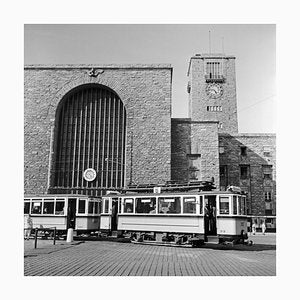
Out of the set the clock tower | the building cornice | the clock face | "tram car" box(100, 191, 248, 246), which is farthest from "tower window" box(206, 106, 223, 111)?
"tram car" box(100, 191, 248, 246)

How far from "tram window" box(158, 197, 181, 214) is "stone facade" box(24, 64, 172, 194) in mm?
8458

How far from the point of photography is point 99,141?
84.4 ft

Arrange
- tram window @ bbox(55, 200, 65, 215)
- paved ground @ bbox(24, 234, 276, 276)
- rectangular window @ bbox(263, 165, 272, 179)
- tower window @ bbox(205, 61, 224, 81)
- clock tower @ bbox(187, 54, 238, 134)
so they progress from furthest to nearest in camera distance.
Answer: tower window @ bbox(205, 61, 224, 81) → clock tower @ bbox(187, 54, 238, 134) → rectangular window @ bbox(263, 165, 272, 179) → tram window @ bbox(55, 200, 65, 215) → paved ground @ bbox(24, 234, 276, 276)

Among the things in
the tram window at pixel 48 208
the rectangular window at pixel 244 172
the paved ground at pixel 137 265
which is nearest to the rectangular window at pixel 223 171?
the rectangular window at pixel 244 172

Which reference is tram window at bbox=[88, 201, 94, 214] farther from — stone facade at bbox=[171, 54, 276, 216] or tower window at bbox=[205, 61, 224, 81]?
tower window at bbox=[205, 61, 224, 81]

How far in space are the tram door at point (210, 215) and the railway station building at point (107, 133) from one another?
9.46 m

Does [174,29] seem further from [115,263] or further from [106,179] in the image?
[106,179]

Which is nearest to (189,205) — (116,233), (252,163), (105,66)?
(116,233)

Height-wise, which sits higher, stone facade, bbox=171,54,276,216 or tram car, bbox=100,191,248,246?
stone facade, bbox=171,54,276,216

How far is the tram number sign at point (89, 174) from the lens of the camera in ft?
81.7

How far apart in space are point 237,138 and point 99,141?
13.1 metres

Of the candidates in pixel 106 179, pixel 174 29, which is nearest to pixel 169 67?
pixel 106 179

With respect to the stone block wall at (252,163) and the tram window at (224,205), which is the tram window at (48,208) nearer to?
the tram window at (224,205)

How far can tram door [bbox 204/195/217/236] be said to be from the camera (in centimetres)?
1478
